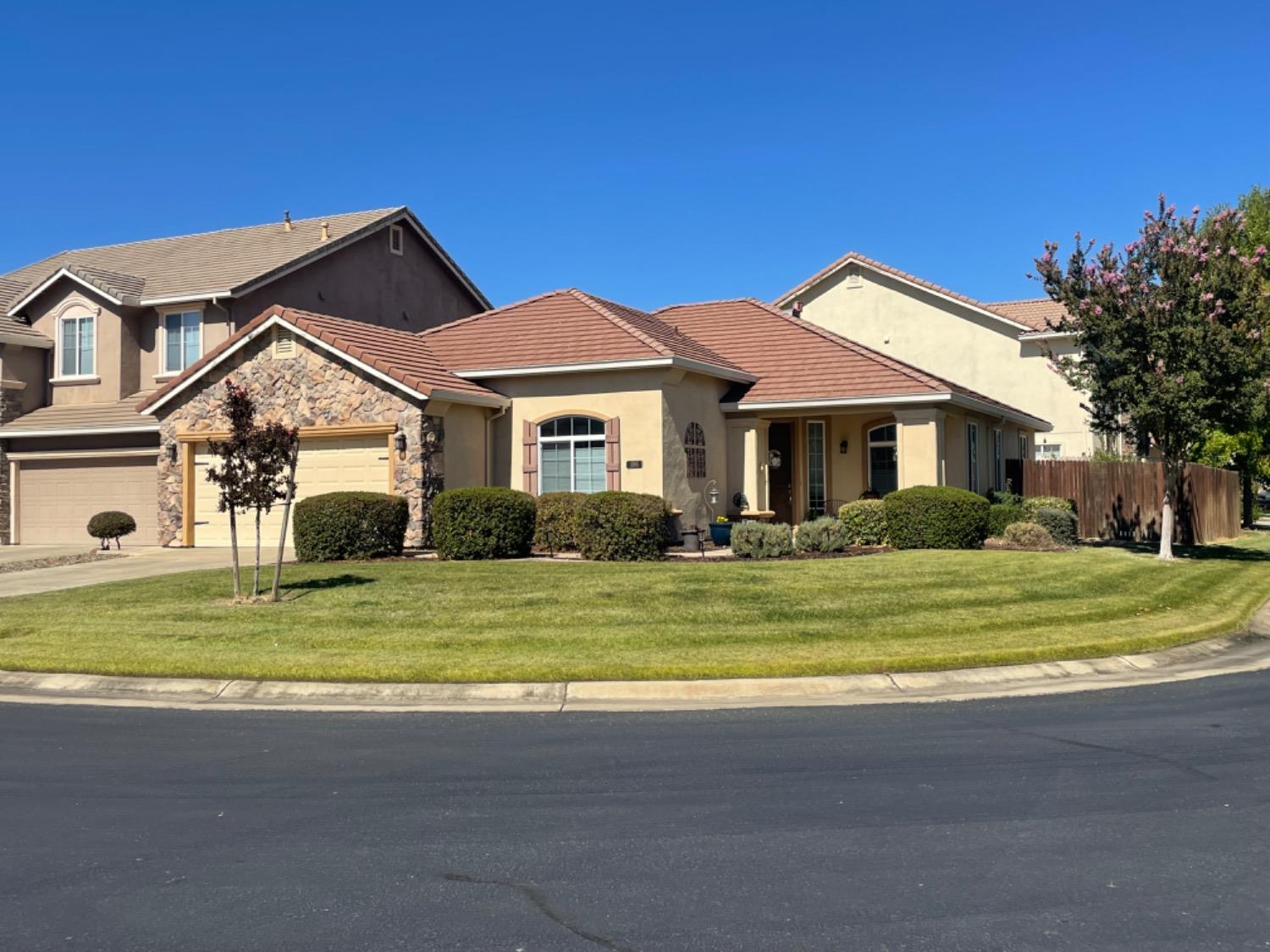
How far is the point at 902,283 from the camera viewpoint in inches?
1495

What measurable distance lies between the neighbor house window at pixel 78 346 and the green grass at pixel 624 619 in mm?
13311

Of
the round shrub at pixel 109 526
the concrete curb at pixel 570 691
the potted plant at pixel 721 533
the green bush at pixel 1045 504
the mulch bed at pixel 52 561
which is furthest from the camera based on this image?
the green bush at pixel 1045 504

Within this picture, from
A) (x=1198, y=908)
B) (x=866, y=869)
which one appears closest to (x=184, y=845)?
(x=866, y=869)

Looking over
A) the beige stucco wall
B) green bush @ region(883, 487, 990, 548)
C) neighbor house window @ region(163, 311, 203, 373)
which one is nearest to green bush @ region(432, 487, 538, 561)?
green bush @ region(883, 487, 990, 548)

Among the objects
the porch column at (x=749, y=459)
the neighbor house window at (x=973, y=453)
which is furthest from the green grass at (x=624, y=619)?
the neighbor house window at (x=973, y=453)

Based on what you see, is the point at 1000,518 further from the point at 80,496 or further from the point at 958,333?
the point at 80,496

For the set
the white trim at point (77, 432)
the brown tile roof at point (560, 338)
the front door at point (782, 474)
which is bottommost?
the front door at point (782, 474)

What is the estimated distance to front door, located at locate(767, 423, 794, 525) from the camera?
1018 inches

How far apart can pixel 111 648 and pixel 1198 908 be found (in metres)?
10.9

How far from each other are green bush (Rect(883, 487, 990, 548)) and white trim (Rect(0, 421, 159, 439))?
55.4ft

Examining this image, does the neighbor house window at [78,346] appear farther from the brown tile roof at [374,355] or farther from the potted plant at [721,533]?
the potted plant at [721,533]

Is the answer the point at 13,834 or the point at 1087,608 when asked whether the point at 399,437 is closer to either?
the point at 1087,608

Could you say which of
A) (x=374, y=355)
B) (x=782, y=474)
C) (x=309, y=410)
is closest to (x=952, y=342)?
(x=782, y=474)

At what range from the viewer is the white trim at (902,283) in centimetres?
3620
